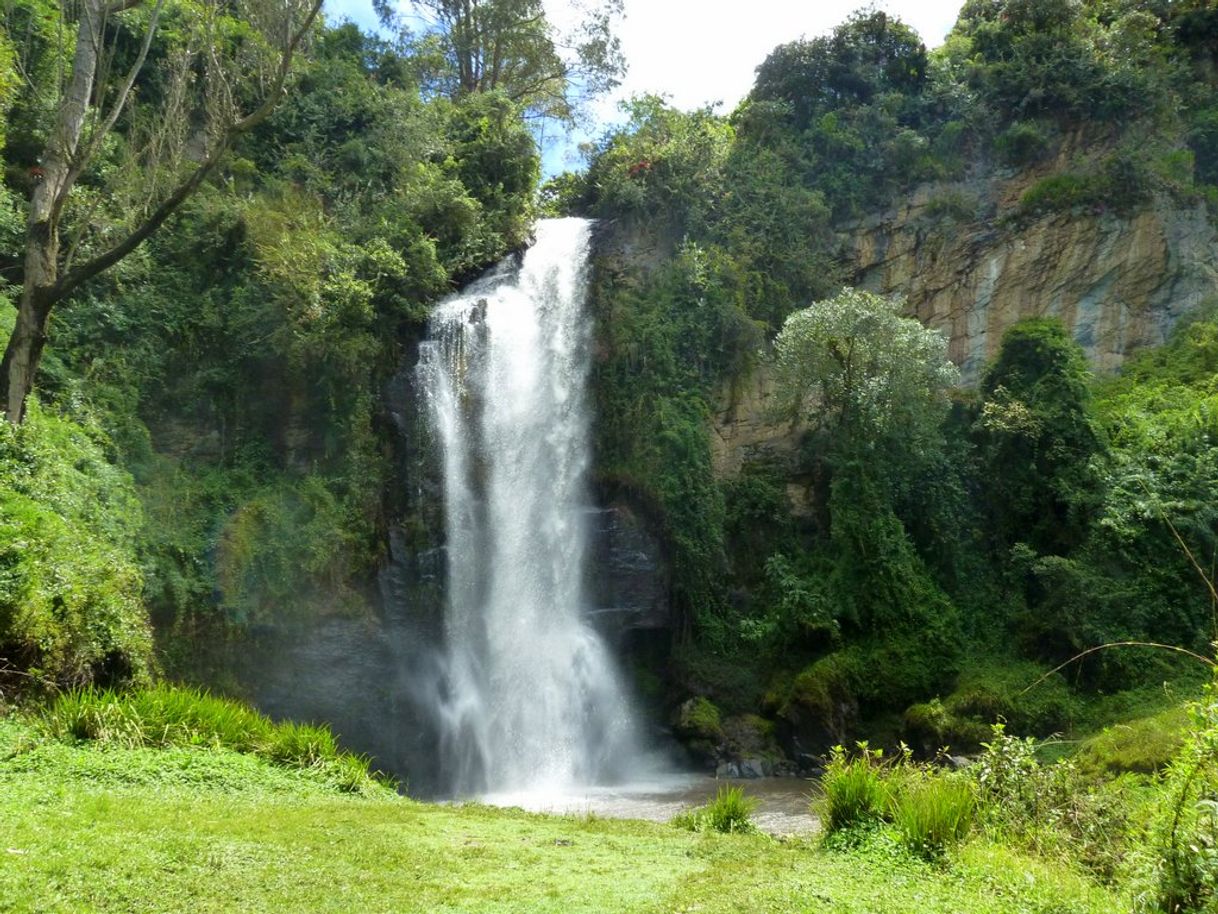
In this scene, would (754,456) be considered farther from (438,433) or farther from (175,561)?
(175,561)

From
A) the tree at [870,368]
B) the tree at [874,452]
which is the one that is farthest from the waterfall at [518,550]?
the tree at [870,368]

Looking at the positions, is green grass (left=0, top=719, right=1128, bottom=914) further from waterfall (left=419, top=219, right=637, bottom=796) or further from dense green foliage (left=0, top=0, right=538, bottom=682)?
waterfall (left=419, top=219, right=637, bottom=796)

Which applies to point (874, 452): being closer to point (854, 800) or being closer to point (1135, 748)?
point (1135, 748)

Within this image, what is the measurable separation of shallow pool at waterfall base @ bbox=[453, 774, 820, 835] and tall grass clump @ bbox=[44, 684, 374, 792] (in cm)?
328

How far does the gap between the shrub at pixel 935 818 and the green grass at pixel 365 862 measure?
0.51ft

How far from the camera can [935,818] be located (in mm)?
6977

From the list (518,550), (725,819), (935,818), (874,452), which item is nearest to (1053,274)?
(874,452)

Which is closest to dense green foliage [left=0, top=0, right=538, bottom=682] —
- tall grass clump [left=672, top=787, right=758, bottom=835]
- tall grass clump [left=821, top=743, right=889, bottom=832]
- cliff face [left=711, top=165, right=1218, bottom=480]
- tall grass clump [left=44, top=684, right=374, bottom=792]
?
tall grass clump [left=44, top=684, right=374, bottom=792]

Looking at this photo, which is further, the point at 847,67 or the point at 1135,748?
the point at 847,67

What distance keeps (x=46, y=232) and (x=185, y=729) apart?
821 cm

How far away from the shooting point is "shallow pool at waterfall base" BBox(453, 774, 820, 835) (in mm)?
12297

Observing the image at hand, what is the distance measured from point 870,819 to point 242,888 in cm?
516

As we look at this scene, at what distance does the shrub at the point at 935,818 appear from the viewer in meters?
6.91

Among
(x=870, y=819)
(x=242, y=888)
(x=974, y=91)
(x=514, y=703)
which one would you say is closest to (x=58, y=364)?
(x=514, y=703)
